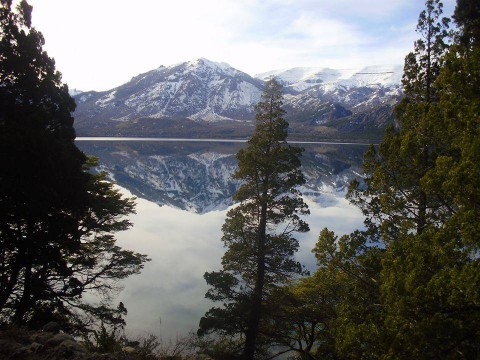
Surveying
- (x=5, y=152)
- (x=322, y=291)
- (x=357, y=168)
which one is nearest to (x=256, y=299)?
(x=322, y=291)

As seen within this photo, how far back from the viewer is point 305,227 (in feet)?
73.9

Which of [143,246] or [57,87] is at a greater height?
[57,87]

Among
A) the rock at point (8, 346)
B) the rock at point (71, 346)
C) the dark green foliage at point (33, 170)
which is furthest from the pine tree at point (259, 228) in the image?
Answer: the rock at point (8, 346)

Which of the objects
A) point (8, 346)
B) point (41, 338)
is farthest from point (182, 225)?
point (8, 346)

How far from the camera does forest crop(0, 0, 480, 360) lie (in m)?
9.06

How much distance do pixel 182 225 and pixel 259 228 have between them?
3771 centimetres

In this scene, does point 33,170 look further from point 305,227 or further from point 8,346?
point 305,227

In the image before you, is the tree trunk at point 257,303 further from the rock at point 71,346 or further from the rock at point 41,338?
the rock at point 71,346

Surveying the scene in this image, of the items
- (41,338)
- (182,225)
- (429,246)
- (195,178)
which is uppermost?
(429,246)

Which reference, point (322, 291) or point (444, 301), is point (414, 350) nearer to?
point (444, 301)

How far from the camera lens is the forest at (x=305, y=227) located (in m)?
9.06

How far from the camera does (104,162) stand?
137000 mm

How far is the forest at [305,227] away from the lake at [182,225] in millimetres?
5465

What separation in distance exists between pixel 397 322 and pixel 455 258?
2.19 meters
